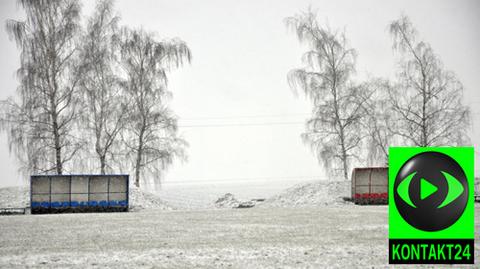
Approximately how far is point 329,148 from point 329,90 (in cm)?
378

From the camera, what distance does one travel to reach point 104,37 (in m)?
30.3

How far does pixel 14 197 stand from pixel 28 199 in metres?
0.81

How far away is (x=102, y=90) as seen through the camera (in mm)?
29578

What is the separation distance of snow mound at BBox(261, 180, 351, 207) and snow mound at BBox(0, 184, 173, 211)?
6213mm

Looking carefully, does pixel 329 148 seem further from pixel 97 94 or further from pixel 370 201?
pixel 97 94

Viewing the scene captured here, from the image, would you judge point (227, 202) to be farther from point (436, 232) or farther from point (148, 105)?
point (436, 232)

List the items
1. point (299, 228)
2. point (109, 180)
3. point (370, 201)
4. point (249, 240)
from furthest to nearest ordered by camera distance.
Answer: point (370, 201), point (109, 180), point (299, 228), point (249, 240)

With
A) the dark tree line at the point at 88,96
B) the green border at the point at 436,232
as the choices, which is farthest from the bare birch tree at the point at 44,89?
the green border at the point at 436,232

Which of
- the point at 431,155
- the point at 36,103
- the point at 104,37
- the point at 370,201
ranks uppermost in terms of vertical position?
the point at 104,37

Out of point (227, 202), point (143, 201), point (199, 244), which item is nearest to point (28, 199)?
point (143, 201)

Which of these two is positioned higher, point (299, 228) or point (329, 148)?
point (329, 148)

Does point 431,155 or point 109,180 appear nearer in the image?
point 431,155

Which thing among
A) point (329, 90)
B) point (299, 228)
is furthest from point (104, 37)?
point (299, 228)

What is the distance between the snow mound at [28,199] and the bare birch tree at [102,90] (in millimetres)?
2533
